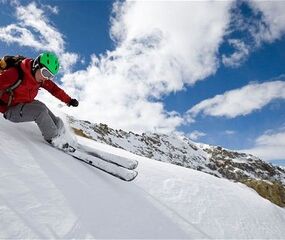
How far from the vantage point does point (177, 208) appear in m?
7.29

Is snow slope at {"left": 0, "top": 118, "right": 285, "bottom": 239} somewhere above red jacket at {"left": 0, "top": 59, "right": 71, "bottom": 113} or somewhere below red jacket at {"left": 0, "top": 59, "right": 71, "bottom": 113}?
below

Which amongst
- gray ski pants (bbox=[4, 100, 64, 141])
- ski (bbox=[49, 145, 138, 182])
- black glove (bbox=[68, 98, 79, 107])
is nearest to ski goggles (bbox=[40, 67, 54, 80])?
gray ski pants (bbox=[4, 100, 64, 141])

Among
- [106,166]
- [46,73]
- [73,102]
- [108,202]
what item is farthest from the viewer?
[73,102]

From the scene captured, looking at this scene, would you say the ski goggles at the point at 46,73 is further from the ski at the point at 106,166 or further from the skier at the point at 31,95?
the ski at the point at 106,166

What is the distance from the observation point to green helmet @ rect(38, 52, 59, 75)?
829cm

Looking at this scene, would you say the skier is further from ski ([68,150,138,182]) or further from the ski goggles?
ski ([68,150,138,182])

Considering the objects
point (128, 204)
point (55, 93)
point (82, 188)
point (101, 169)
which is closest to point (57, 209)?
point (82, 188)

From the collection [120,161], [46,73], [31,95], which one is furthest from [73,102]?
[120,161]

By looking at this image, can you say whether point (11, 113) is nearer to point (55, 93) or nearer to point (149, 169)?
point (55, 93)

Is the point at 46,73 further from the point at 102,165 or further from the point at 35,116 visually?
the point at 102,165

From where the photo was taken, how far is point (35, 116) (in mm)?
8547

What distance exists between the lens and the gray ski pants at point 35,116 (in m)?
8.52

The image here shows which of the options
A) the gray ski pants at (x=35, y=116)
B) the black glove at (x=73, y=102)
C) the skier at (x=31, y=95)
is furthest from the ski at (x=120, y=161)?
the black glove at (x=73, y=102)

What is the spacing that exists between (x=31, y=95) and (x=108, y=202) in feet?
11.9
